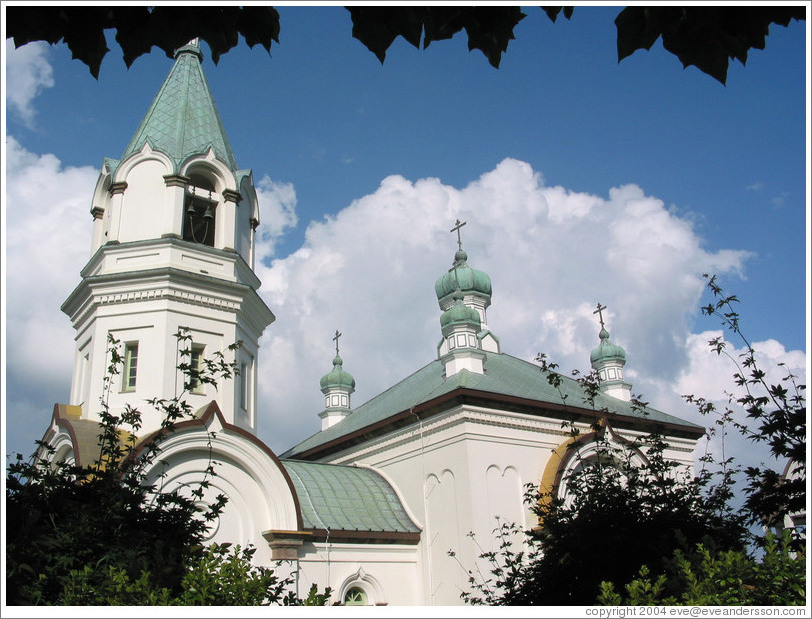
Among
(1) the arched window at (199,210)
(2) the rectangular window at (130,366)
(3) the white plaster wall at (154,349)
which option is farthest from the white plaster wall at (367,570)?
(1) the arched window at (199,210)

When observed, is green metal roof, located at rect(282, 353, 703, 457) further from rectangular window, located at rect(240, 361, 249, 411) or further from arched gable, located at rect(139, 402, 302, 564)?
arched gable, located at rect(139, 402, 302, 564)

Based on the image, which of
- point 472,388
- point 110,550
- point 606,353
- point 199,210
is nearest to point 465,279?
point 606,353

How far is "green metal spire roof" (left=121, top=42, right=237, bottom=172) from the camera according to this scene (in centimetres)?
1591

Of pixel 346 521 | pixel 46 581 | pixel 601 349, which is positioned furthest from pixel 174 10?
pixel 601 349

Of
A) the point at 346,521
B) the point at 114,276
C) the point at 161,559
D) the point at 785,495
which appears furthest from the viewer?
the point at 346,521

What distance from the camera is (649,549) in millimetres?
8883

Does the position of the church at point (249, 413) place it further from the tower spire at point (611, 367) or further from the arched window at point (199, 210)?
the tower spire at point (611, 367)

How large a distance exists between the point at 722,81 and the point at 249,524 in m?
12.4

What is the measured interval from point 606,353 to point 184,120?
1579 centimetres

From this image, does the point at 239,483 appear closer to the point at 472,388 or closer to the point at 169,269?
the point at 169,269

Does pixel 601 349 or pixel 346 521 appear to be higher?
pixel 601 349

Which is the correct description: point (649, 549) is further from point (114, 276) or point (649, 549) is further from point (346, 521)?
point (114, 276)

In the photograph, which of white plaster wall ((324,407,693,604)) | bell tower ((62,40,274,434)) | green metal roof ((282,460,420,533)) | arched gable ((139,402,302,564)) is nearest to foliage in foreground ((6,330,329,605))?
arched gable ((139,402,302,564))

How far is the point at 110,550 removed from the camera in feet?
21.1
